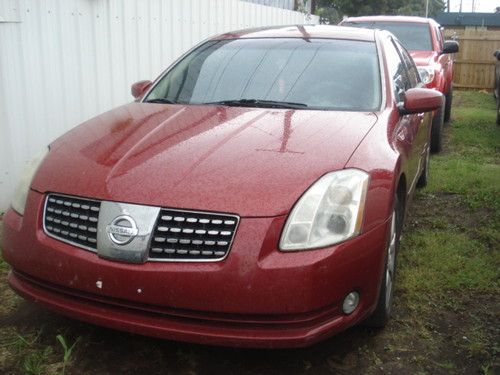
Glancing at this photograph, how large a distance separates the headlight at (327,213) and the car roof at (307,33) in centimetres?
179

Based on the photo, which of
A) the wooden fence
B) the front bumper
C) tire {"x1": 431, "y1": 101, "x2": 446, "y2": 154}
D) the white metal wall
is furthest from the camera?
the wooden fence

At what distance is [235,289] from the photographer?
7.59 ft

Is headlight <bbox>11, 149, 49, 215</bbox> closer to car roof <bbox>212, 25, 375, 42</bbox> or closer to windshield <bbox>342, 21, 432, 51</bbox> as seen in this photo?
car roof <bbox>212, 25, 375, 42</bbox>

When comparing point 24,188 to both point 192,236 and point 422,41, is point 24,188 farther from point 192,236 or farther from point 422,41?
point 422,41

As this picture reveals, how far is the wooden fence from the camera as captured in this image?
17.1 metres

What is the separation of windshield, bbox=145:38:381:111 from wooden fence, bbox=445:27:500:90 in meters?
14.5

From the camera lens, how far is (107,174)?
2.67 meters

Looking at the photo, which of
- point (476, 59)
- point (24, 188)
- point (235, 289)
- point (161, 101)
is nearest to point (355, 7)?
point (476, 59)

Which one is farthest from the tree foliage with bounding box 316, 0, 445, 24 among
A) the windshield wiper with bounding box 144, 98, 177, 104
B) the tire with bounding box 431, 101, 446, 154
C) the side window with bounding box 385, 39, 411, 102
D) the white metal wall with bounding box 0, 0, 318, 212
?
the windshield wiper with bounding box 144, 98, 177, 104

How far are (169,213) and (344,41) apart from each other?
7.07ft

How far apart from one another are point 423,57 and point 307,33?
4396 mm

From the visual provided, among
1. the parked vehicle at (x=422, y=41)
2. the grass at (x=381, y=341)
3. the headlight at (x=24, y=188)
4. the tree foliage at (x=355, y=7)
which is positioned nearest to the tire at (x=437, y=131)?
the parked vehicle at (x=422, y=41)

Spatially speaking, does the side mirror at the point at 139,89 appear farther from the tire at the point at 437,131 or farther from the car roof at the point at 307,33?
the tire at the point at 437,131

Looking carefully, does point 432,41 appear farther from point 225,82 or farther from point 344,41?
point 225,82
